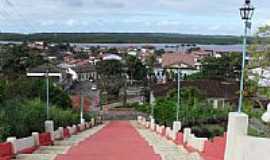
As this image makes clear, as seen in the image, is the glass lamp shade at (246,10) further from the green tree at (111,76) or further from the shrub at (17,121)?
the green tree at (111,76)

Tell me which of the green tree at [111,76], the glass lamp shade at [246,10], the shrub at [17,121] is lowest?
the green tree at [111,76]

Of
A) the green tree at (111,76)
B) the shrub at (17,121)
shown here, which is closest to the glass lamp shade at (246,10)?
the shrub at (17,121)

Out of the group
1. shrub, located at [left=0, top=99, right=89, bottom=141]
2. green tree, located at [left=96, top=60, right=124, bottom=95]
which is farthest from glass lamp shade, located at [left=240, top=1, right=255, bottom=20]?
green tree, located at [left=96, top=60, right=124, bottom=95]

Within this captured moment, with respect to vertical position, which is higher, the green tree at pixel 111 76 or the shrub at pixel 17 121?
the shrub at pixel 17 121

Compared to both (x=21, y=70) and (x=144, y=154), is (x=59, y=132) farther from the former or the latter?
(x=21, y=70)

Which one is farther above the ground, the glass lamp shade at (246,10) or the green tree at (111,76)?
the glass lamp shade at (246,10)

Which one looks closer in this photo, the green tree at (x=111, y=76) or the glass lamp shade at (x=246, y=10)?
the glass lamp shade at (x=246, y=10)

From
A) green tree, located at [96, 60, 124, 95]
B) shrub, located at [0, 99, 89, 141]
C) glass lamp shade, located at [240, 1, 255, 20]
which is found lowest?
green tree, located at [96, 60, 124, 95]

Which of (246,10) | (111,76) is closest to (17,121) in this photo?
(246,10)

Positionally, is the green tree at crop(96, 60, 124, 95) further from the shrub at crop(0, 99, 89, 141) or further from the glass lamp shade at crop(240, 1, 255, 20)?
the glass lamp shade at crop(240, 1, 255, 20)

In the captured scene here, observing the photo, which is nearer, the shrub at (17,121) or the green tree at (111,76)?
the shrub at (17,121)

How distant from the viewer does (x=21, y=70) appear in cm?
7481

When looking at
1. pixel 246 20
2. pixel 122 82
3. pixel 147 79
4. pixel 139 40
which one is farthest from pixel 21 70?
pixel 139 40

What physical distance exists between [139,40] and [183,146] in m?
163
